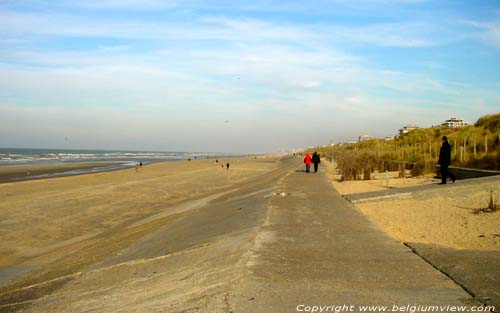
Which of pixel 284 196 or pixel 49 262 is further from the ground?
pixel 284 196

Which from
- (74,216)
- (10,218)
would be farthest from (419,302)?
(10,218)

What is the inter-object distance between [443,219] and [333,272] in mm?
6250

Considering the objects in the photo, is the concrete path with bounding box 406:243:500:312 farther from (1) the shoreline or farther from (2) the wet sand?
(2) the wet sand

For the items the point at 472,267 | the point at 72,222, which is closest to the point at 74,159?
the point at 72,222

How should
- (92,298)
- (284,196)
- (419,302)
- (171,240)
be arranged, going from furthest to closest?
(284,196) → (171,240) → (92,298) → (419,302)

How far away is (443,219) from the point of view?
1077 centimetres

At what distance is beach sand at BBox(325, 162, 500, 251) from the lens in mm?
8406

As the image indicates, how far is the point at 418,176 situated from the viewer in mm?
22547

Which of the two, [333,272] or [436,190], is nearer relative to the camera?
[333,272]

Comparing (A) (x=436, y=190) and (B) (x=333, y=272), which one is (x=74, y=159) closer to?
(A) (x=436, y=190)

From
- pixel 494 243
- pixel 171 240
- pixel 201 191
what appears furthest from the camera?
pixel 201 191

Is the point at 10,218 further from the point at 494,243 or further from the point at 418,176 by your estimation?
the point at 418,176

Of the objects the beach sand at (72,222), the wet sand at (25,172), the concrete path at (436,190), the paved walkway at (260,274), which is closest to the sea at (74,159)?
the wet sand at (25,172)

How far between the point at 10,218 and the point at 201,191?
11175 millimetres
